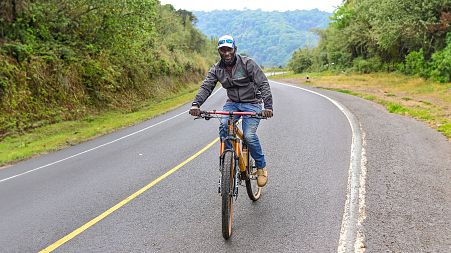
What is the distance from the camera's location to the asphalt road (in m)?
5.02

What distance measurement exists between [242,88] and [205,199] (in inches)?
75.3

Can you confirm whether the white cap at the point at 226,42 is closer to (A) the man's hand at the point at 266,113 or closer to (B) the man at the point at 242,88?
(B) the man at the point at 242,88

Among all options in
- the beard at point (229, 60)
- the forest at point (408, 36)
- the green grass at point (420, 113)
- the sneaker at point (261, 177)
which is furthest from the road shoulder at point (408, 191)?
the forest at point (408, 36)

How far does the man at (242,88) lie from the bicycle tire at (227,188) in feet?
2.02

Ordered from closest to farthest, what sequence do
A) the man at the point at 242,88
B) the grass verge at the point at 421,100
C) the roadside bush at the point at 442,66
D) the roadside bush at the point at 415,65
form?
the man at the point at 242,88 → the grass verge at the point at 421,100 → the roadside bush at the point at 442,66 → the roadside bush at the point at 415,65

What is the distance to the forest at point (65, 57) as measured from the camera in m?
17.2

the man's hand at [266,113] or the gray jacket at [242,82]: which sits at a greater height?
the gray jacket at [242,82]

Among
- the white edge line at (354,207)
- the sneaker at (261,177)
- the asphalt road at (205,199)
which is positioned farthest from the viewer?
the sneaker at (261,177)

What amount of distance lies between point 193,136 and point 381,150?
18.8 feet

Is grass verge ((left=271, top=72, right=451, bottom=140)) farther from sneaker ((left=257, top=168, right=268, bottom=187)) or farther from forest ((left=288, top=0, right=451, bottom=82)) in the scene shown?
sneaker ((left=257, top=168, right=268, bottom=187))

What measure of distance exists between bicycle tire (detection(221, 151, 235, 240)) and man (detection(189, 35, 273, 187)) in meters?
0.62

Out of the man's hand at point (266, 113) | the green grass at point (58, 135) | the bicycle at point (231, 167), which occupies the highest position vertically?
the man's hand at point (266, 113)

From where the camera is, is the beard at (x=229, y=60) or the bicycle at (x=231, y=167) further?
the beard at (x=229, y=60)

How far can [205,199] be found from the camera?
662 cm
